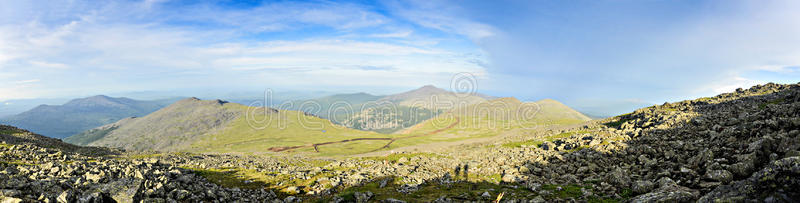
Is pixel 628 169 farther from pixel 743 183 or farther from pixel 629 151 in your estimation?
pixel 743 183

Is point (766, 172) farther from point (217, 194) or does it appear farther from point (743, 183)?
point (217, 194)

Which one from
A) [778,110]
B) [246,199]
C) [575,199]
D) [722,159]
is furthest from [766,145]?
[246,199]

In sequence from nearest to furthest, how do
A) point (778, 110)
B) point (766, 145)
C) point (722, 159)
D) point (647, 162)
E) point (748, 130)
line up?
1. point (766, 145)
2. point (722, 159)
3. point (748, 130)
4. point (647, 162)
5. point (778, 110)

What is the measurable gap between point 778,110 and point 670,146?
345 inches

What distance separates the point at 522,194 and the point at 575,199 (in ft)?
13.0

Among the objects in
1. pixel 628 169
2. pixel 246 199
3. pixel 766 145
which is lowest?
pixel 246 199

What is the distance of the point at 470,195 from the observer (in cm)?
2202

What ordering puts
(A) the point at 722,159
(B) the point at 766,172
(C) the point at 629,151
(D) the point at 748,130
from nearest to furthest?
(B) the point at 766,172
(A) the point at 722,159
(D) the point at 748,130
(C) the point at 629,151

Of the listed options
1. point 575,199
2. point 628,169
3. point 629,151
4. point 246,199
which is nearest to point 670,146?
point 629,151

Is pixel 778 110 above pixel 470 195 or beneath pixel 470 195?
above

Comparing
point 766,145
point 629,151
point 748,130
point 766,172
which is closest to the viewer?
point 766,172

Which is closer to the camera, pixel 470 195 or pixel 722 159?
pixel 722 159

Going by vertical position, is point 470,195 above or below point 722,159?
below

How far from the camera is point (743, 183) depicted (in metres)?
10.1
